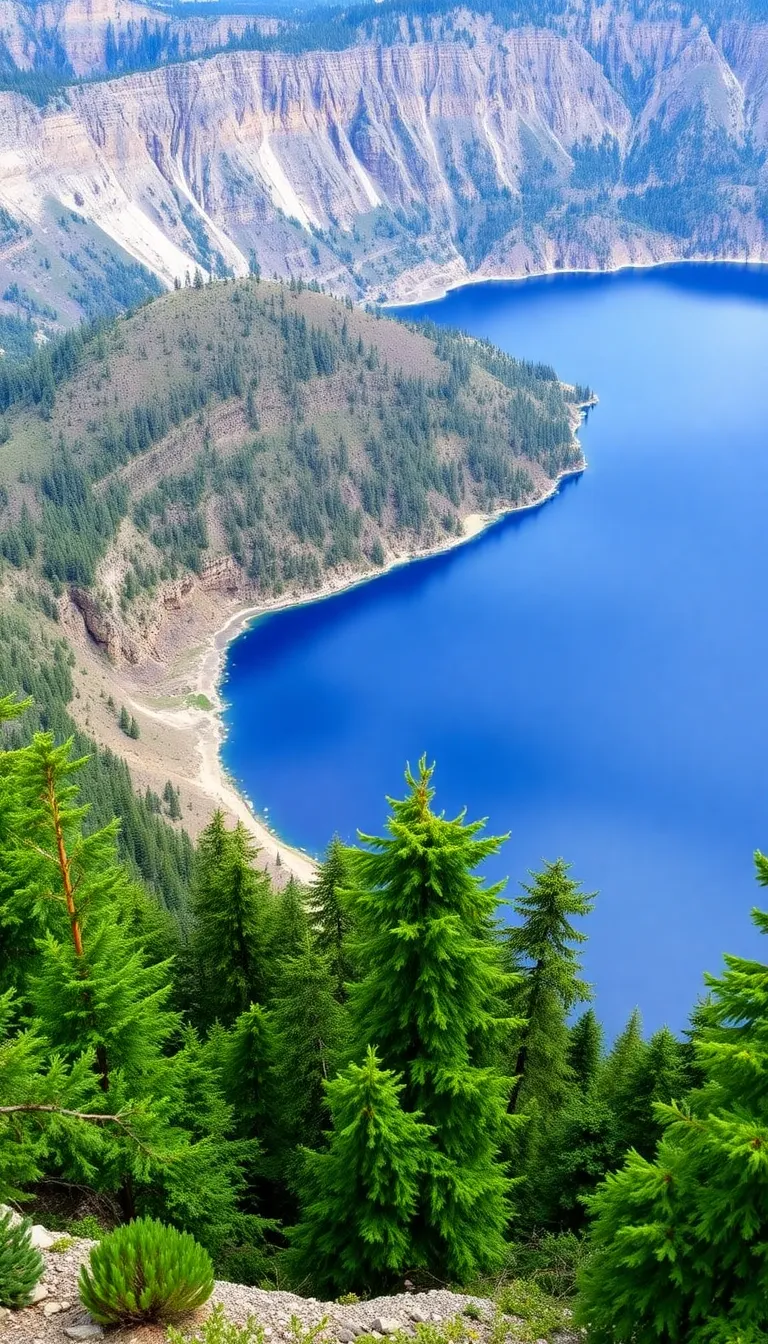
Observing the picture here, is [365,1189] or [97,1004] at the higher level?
[97,1004]

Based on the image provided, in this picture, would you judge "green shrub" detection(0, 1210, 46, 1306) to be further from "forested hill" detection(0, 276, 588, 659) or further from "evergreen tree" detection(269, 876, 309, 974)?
"forested hill" detection(0, 276, 588, 659)

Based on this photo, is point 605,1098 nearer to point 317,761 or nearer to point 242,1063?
point 242,1063

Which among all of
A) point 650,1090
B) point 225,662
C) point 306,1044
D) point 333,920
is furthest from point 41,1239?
point 225,662

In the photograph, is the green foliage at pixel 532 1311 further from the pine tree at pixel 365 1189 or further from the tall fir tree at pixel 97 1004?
the tall fir tree at pixel 97 1004

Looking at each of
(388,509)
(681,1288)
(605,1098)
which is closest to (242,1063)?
(605,1098)

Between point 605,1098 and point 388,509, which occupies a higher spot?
point 388,509

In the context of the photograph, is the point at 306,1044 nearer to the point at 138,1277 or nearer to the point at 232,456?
the point at 138,1277
